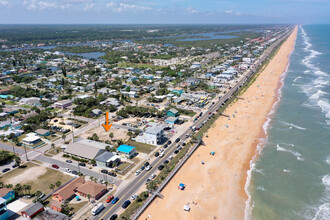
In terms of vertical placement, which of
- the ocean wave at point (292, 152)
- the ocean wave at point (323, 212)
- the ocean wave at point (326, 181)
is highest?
the ocean wave at point (292, 152)

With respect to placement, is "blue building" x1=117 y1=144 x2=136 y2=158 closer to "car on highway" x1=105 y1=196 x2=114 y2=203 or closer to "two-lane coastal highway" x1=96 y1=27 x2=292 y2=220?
"two-lane coastal highway" x1=96 y1=27 x2=292 y2=220

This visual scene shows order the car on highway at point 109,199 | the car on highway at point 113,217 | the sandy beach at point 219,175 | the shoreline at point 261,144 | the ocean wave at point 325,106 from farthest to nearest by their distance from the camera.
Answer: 1. the ocean wave at point 325,106
2. the shoreline at point 261,144
3. the car on highway at point 109,199
4. the sandy beach at point 219,175
5. the car on highway at point 113,217

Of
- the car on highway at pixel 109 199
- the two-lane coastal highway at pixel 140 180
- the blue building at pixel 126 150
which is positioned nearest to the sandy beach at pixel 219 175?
the two-lane coastal highway at pixel 140 180

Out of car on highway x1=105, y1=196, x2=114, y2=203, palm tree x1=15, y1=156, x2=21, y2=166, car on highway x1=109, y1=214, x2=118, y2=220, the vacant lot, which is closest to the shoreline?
car on highway x1=109, y1=214, x2=118, y2=220

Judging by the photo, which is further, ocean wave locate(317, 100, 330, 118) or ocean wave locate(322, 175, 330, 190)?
ocean wave locate(317, 100, 330, 118)

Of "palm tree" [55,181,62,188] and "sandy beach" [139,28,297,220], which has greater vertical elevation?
"palm tree" [55,181,62,188]

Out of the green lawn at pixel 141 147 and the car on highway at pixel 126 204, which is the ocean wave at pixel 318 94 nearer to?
the green lawn at pixel 141 147

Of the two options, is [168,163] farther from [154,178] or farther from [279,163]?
[279,163]

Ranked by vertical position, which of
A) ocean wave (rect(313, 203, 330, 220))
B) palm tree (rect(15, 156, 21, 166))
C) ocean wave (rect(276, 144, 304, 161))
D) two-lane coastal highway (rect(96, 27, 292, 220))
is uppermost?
palm tree (rect(15, 156, 21, 166))
